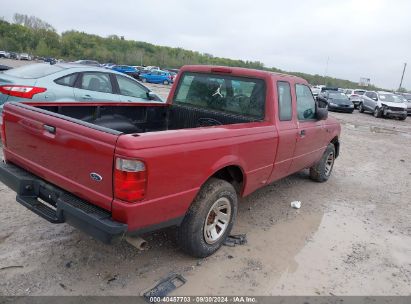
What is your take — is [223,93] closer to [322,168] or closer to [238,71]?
[238,71]

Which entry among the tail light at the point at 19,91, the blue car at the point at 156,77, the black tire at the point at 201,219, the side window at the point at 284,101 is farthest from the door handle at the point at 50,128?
the blue car at the point at 156,77

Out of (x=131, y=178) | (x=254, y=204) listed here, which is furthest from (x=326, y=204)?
(x=131, y=178)

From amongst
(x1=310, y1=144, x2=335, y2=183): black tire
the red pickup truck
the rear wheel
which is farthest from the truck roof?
the rear wheel

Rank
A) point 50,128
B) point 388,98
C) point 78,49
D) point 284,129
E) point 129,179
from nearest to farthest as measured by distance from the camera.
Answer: point 129,179
point 50,128
point 284,129
point 388,98
point 78,49

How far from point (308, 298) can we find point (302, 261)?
2.07 feet

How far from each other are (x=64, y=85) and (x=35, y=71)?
602mm

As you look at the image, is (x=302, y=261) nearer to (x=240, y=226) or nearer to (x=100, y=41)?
(x=240, y=226)

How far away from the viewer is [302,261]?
12.3 feet

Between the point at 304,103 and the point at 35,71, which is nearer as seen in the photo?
the point at 304,103

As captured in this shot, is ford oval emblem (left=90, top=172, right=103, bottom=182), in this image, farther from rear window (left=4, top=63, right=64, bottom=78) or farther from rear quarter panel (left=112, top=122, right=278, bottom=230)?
rear window (left=4, top=63, right=64, bottom=78)

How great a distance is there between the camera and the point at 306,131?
5.02 metres

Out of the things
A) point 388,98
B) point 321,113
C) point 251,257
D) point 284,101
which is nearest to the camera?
point 251,257

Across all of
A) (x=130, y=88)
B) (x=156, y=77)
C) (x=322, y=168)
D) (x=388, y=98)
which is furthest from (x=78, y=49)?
(x=322, y=168)

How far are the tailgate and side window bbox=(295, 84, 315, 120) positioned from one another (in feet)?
10.1
